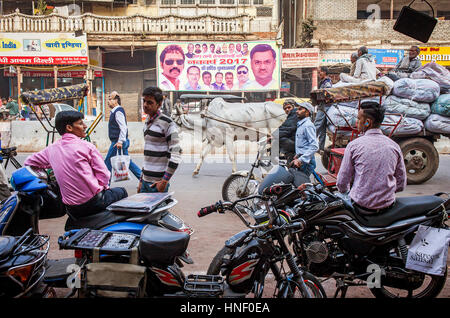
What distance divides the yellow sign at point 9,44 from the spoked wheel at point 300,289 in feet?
72.0

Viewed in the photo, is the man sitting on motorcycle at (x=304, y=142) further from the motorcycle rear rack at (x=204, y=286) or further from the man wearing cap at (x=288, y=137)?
the motorcycle rear rack at (x=204, y=286)

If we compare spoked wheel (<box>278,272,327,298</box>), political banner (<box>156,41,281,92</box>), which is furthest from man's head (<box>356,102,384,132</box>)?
political banner (<box>156,41,281,92</box>)

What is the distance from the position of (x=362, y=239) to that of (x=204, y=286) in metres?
1.33

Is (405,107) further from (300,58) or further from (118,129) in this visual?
(300,58)

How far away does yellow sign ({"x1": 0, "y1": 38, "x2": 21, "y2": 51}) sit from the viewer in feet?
67.2

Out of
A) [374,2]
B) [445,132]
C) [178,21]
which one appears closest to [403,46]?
[374,2]

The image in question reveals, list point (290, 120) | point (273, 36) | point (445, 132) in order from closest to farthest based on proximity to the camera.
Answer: point (290, 120), point (445, 132), point (273, 36)

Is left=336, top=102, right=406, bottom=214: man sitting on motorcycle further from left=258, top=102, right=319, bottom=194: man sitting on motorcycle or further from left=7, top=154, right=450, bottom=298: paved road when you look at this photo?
left=258, top=102, right=319, bottom=194: man sitting on motorcycle

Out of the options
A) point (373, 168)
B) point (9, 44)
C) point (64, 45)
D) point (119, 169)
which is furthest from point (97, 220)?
point (9, 44)

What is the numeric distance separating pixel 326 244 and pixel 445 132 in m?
5.68

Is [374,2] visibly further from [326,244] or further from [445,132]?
[326,244]

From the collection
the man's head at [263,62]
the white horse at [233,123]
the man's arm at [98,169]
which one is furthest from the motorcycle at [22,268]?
the man's head at [263,62]

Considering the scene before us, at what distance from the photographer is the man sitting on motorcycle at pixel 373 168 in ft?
10.6
